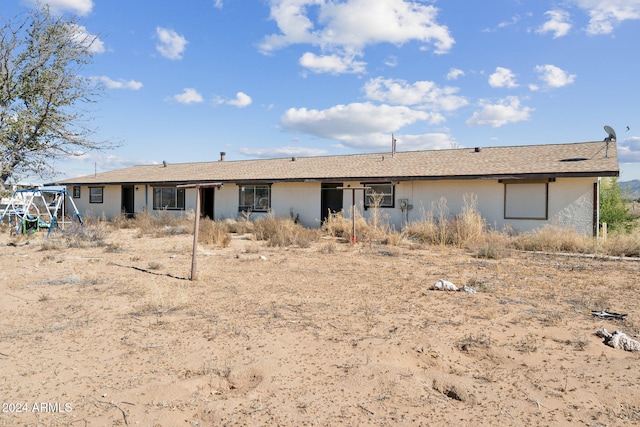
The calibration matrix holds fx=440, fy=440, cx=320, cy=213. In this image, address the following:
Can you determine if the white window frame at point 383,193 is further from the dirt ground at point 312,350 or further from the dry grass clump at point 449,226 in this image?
the dirt ground at point 312,350

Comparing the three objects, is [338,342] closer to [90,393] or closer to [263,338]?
[263,338]

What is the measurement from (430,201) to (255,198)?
8.50 metres

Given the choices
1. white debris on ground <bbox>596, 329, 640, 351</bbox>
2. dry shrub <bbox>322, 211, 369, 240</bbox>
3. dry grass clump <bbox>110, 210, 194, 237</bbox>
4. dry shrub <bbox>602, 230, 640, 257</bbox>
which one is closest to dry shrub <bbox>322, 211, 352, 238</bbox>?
dry shrub <bbox>322, 211, 369, 240</bbox>

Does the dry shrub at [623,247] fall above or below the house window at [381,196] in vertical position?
below

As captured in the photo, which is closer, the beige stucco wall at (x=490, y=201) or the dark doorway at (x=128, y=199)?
the beige stucco wall at (x=490, y=201)

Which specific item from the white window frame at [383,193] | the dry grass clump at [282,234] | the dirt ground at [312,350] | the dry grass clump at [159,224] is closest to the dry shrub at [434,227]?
the white window frame at [383,193]

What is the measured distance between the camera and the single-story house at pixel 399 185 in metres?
14.7

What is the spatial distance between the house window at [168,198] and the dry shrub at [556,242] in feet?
54.2

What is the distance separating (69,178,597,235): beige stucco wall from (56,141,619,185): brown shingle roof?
1.75 feet

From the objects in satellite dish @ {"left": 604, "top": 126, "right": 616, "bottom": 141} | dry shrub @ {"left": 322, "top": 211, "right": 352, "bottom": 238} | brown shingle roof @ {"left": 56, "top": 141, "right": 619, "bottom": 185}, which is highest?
satellite dish @ {"left": 604, "top": 126, "right": 616, "bottom": 141}

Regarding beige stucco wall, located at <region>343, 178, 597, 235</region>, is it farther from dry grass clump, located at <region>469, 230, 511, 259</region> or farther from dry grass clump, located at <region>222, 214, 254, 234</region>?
dry grass clump, located at <region>222, 214, 254, 234</region>

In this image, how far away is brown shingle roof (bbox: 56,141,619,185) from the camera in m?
14.9

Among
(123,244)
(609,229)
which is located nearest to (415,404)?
(123,244)

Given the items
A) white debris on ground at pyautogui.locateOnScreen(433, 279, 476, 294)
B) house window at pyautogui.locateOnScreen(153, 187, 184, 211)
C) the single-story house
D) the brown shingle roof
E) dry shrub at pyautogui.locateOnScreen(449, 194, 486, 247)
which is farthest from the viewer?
house window at pyautogui.locateOnScreen(153, 187, 184, 211)
